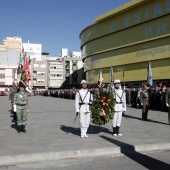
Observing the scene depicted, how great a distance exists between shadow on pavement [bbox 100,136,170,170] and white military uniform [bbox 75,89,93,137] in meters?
0.97

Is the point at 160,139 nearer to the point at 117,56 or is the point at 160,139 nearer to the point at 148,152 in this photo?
the point at 148,152

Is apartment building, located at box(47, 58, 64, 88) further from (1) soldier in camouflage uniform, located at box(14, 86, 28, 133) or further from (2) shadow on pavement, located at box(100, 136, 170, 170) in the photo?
(2) shadow on pavement, located at box(100, 136, 170, 170)

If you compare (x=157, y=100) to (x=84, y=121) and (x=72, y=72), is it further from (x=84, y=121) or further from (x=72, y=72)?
(x=72, y=72)

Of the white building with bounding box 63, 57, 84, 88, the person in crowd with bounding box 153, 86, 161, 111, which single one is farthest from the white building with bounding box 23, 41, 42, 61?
the person in crowd with bounding box 153, 86, 161, 111

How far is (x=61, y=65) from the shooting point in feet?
405

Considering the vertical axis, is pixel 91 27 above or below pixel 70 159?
above

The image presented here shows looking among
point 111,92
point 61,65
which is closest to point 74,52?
point 61,65

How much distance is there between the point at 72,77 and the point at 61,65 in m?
6.75

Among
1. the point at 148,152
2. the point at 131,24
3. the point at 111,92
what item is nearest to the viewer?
the point at 148,152

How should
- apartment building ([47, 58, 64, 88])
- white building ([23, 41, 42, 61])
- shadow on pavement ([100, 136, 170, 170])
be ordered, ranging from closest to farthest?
shadow on pavement ([100, 136, 170, 170]) → apartment building ([47, 58, 64, 88]) → white building ([23, 41, 42, 61])

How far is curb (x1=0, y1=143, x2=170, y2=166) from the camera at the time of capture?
6.98m

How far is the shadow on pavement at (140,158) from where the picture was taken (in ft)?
21.2

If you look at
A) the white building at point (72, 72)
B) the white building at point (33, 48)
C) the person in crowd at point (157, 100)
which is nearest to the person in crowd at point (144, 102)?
the person in crowd at point (157, 100)

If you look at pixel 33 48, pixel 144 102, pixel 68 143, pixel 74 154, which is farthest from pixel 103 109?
pixel 33 48
